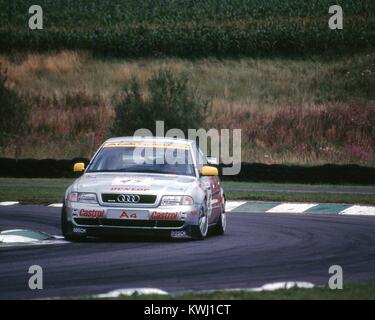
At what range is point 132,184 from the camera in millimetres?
15562

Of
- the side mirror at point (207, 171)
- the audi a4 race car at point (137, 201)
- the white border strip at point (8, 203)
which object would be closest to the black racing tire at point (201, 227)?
the audi a4 race car at point (137, 201)

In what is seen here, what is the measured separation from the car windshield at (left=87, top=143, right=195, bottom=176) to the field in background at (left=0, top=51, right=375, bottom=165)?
22158 mm

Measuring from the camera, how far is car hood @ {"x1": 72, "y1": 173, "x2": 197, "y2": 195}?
15.5m

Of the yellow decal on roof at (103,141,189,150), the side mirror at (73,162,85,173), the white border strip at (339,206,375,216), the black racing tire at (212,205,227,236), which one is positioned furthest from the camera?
the white border strip at (339,206,375,216)

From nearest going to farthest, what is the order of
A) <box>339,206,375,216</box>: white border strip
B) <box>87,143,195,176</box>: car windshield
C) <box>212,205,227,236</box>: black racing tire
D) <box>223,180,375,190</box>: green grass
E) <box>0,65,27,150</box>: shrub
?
<box>87,143,195,176</box>: car windshield < <box>212,205,227,236</box>: black racing tire < <box>339,206,375,216</box>: white border strip < <box>223,180,375,190</box>: green grass < <box>0,65,27,150</box>: shrub

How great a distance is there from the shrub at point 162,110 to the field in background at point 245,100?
219 centimetres

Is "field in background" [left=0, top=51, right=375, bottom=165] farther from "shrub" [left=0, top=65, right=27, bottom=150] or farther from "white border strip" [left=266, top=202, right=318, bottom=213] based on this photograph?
"white border strip" [left=266, top=202, right=318, bottom=213]

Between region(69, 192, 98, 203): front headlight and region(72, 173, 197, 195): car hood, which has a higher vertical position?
region(72, 173, 197, 195): car hood

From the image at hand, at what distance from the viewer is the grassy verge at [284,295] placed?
1015 cm

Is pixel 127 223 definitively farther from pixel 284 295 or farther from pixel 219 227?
pixel 284 295

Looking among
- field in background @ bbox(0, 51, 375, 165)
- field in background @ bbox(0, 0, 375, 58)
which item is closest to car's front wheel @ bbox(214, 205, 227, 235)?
field in background @ bbox(0, 51, 375, 165)

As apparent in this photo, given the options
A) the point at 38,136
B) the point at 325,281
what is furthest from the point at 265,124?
the point at 325,281

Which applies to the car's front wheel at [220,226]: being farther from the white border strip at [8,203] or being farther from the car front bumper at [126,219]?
the white border strip at [8,203]

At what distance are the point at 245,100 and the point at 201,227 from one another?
3494cm
